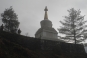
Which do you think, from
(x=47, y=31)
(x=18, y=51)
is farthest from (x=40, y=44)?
(x=47, y=31)

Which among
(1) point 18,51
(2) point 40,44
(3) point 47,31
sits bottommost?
(1) point 18,51

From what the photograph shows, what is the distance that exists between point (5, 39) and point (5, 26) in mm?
8810

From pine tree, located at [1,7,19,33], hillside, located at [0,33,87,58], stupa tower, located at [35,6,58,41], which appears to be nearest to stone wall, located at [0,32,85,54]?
hillside, located at [0,33,87,58]

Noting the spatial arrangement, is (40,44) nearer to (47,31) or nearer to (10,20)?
(10,20)

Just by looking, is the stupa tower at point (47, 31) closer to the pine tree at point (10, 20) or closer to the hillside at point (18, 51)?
the pine tree at point (10, 20)

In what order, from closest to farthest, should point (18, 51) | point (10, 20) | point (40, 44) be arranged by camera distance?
point (18, 51) → point (40, 44) → point (10, 20)

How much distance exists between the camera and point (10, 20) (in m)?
23.1

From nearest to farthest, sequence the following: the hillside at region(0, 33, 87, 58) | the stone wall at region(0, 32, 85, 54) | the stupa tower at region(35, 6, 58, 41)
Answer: the hillside at region(0, 33, 87, 58), the stone wall at region(0, 32, 85, 54), the stupa tower at region(35, 6, 58, 41)

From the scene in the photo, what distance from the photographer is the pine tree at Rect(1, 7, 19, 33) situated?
22.9 metres

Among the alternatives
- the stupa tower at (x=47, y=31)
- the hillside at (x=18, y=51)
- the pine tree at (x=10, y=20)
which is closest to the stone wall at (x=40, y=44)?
the hillside at (x=18, y=51)

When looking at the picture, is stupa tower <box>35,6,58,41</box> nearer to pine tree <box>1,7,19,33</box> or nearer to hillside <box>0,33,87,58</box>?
pine tree <box>1,7,19,33</box>

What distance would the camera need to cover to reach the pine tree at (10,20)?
2286 centimetres

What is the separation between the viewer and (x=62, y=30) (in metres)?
22.8

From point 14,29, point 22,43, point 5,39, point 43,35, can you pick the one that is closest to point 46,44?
point 22,43
